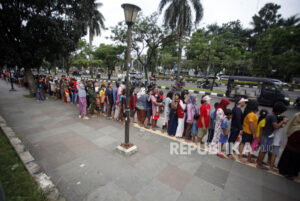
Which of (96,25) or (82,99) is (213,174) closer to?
(82,99)

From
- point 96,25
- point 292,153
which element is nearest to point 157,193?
point 292,153

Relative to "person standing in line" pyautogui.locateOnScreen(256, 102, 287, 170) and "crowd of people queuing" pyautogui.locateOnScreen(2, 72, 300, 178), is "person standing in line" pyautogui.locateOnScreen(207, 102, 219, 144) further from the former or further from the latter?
"person standing in line" pyautogui.locateOnScreen(256, 102, 287, 170)

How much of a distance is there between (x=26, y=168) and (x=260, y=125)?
18.3ft

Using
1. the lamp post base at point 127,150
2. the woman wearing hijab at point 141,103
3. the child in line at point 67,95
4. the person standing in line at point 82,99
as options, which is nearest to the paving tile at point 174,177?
the lamp post base at point 127,150

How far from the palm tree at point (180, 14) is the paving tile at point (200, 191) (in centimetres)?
1346

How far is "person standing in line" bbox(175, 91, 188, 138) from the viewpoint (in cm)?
445

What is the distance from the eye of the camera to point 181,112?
14.9ft

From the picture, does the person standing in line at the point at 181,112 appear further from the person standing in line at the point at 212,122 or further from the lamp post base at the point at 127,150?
the lamp post base at the point at 127,150

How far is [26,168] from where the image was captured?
3.04 meters

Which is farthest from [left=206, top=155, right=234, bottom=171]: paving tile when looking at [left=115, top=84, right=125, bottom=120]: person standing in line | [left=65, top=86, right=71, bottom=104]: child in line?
[left=65, top=86, right=71, bottom=104]: child in line

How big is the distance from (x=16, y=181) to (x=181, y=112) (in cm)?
428

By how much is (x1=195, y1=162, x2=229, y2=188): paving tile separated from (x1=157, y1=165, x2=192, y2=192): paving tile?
33cm

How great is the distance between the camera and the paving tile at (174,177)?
9.40ft

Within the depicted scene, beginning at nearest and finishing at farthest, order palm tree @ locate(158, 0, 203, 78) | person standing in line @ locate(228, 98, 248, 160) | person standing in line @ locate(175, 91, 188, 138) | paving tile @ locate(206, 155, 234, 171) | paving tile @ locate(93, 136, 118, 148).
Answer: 1. paving tile @ locate(206, 155, 234, 171)
2. person standing in line @ locate(228, 98, 248, 160)
3. paving tile @ locate(93, 136, 118, 148)
4. person standing in line @ locate(175, 91, 188, 138)
5. palm tree @ locate(158, 0, 203, 78)
